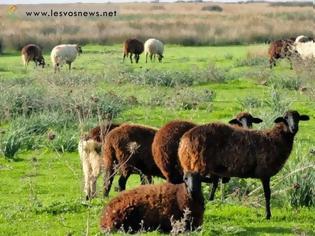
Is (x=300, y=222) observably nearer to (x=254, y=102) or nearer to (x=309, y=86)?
(x=254, y=102)

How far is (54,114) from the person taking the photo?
18.8 m

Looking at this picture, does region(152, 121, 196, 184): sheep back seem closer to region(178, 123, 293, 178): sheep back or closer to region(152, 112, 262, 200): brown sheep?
region(152, 112, 262, 200): brown sheep

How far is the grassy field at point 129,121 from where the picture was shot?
10.3 metres

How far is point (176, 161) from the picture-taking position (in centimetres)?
1125

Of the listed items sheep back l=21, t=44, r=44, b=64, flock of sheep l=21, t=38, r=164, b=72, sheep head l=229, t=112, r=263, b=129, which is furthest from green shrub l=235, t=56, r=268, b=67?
sheep head l=229, t=112, r=263, b=129

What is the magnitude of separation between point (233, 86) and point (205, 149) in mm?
18524

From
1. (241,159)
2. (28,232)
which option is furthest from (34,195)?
(241,159)

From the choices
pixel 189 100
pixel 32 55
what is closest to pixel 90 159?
pixel 189 100

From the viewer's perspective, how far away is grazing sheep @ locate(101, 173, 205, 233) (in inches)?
366

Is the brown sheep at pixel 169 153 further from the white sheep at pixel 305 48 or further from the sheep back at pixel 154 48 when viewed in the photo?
the sheep back at pixel 154 48

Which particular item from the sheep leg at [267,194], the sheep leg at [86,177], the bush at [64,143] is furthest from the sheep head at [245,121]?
the bush at [64,143]

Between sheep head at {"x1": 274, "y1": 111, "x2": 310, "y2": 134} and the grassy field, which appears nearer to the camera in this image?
the grassy field

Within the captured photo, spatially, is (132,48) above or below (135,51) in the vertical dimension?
above

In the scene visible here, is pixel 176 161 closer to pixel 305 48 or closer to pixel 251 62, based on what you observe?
pixel 305 48
